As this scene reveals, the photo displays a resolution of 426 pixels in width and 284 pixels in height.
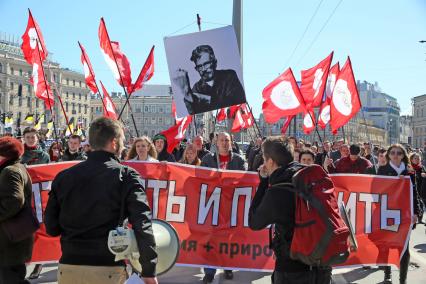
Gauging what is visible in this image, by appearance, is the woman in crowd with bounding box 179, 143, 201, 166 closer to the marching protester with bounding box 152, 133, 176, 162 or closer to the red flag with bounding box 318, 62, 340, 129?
the marching protester with bounding box 152, 133, 176, 162

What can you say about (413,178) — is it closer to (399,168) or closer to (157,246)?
(399,168)

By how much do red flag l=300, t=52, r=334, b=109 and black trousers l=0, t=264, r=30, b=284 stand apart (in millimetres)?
8815

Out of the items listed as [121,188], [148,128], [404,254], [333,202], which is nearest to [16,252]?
[121,188]

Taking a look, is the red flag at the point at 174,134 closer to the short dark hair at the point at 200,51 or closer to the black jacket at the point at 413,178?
the short dark hair at the point at 200,51

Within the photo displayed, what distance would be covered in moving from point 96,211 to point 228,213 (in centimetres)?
335

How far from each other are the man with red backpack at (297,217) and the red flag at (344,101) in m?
7.15

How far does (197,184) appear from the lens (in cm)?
631

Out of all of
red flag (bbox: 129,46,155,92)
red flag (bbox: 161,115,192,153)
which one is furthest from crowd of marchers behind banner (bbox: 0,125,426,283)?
red flag (bbox: 129,46,155,92)

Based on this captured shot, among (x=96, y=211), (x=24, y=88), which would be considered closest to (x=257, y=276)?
(x=96, y=211)

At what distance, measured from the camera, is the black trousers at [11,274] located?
4383mm

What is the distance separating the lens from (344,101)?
1067 centimetres

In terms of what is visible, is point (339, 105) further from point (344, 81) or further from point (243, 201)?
point (243, 201)

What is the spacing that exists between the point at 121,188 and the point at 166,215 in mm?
3283

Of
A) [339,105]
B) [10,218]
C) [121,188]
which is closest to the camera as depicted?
[121,188]
